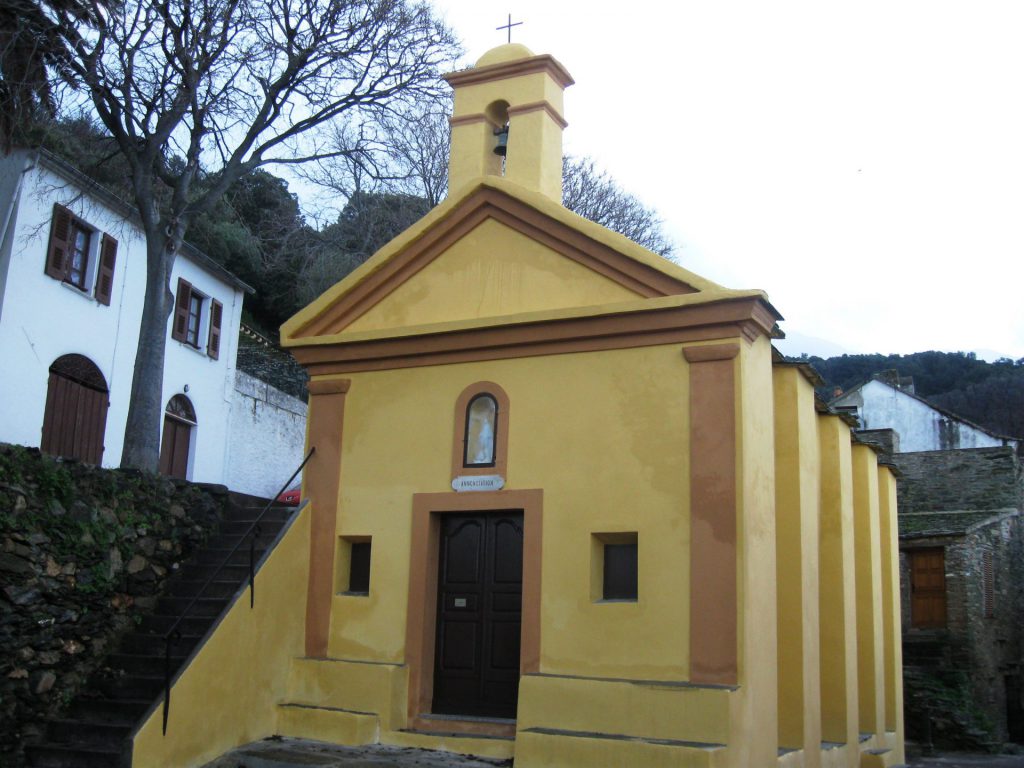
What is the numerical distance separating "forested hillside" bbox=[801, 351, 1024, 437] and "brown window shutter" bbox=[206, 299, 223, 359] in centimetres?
2266

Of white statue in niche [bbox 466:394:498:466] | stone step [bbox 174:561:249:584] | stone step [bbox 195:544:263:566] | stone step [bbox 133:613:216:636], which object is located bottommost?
stone step [bbox 133:613:216:636]

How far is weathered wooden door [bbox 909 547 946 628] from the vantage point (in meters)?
21.0

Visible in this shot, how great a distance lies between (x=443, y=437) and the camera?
1103 cm

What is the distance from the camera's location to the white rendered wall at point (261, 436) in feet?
80.3

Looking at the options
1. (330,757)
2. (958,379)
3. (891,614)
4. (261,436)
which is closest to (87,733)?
(330,757)

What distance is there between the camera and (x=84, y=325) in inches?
760

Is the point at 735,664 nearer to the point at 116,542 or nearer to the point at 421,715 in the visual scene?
the point at 421,715

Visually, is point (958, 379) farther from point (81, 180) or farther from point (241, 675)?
point (241, 675)

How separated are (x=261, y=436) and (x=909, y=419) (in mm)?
19161

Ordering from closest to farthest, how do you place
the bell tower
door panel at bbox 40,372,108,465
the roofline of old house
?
1. the bell tower
2. the roofline of old house
3. door panel at bbox 40,372,108,465

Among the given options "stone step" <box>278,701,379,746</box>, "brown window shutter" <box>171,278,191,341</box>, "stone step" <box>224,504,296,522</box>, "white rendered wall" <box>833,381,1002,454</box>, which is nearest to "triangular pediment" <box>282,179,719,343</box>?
"stone step" <box>224,504,296,522</box>

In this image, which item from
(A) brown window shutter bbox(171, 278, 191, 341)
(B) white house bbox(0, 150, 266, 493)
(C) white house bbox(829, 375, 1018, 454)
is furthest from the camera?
(C) white house bbox(829, 375, 1018, 454)

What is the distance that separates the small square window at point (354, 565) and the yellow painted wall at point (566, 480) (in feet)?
0.55

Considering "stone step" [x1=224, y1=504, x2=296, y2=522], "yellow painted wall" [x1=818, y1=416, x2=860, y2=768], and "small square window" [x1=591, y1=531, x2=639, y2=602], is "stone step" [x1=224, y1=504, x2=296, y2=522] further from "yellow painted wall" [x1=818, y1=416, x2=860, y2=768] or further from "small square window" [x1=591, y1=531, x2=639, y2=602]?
"yellow painted wall" [x1=818, y1=416, x2=860, y2=768]
